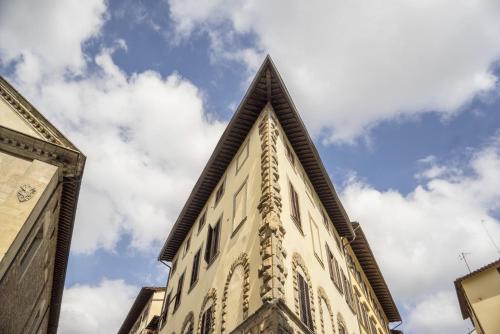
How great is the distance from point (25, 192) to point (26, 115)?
4.35 meters

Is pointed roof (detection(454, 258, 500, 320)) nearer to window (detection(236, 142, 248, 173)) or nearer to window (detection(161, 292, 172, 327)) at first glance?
window (detection(236, 142, 248, 173))

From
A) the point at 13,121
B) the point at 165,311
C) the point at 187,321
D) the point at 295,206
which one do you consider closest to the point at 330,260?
the point at 295,206

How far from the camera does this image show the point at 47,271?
719 inches

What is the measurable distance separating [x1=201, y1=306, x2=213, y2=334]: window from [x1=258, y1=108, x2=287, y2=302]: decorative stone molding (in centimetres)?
315

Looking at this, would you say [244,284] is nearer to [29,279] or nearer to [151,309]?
[29,279]

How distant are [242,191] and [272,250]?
13.7ft

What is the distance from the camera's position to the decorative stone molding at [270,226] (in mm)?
8148

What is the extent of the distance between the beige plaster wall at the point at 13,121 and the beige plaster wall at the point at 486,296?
24539mm

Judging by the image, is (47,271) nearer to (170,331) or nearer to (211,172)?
(170,331)

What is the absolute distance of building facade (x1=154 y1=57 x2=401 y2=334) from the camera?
8789 millimetres

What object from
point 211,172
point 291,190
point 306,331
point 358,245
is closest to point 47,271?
point 211,172

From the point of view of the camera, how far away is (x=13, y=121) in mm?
13609

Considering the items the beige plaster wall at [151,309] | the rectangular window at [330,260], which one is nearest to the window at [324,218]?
the rectangular window at [330,260]

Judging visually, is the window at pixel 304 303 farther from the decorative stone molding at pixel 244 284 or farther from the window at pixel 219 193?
the window at pixel 219 193
